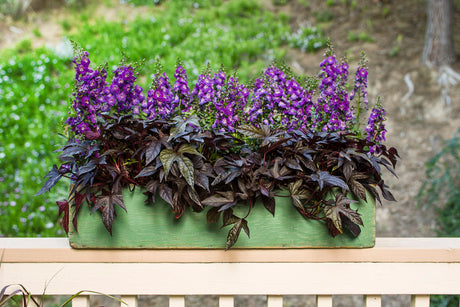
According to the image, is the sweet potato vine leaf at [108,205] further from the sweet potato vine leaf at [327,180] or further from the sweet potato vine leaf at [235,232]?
the sweet potato vine leaf at [327,180]

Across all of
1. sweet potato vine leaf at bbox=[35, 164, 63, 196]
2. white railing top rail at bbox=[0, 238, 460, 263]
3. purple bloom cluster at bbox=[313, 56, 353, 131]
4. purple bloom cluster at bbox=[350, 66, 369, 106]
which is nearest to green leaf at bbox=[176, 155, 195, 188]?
white railing top rail at bbox=[0, 238, 460, 263]

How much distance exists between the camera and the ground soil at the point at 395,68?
3.75m

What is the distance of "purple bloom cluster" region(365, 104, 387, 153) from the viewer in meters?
1.18

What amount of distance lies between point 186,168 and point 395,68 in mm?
4711

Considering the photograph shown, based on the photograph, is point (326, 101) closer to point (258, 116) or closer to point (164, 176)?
point (258, 116)

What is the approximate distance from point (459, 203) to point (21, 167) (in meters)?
3.96

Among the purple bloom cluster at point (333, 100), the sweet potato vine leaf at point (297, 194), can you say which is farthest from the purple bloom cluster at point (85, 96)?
the purple bloom cluster at point (333, 100)

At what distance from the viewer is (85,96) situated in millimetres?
1142

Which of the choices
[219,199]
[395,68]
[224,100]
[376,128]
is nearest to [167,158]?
[219,199]

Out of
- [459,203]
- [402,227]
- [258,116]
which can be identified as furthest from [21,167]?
[459,203]

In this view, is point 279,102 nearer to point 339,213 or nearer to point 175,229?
point 339,213

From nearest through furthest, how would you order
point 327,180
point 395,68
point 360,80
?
1. point 327,180
2. point 360,80
3. point 395,68

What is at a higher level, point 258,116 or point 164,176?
point 258,116

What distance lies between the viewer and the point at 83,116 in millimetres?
1160
